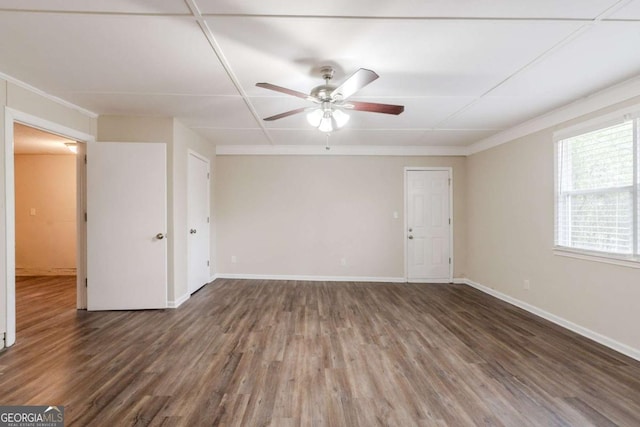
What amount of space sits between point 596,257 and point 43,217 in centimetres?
857

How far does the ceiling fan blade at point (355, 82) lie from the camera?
1.89 m

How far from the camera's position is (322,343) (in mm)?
2656

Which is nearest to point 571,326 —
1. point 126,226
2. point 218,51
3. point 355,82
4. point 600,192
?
point 600,192

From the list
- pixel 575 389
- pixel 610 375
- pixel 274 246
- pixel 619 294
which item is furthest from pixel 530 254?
pixel 274 246

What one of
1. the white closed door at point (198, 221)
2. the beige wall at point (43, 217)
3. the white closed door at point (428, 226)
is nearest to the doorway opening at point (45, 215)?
the beige wall at point (43, 217)

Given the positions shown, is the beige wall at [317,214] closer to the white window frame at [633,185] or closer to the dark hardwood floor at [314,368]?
the dark hardwood floor at [314,368]

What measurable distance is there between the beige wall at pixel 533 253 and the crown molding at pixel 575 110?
3.5 inches

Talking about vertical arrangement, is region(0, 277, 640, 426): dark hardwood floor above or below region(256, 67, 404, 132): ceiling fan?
below

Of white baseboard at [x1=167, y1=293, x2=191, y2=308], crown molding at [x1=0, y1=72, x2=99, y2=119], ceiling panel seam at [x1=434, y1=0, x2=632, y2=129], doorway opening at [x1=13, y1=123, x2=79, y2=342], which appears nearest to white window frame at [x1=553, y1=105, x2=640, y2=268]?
ceiling panel seam at [x1=434, y1=0, x2=632, y2=129]

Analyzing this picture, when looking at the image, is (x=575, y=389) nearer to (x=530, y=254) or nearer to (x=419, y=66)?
(x=530, y=254)

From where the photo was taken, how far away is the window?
2525 millimetres

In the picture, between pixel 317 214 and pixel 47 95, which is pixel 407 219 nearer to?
pixel 317 214

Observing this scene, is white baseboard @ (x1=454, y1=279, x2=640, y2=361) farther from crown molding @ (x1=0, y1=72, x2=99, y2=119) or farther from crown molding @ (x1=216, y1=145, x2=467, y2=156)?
crown molding @ (x1=0, y1=72, x2=99, y2=119)

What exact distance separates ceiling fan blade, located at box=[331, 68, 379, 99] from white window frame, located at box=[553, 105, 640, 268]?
97.7 inches
